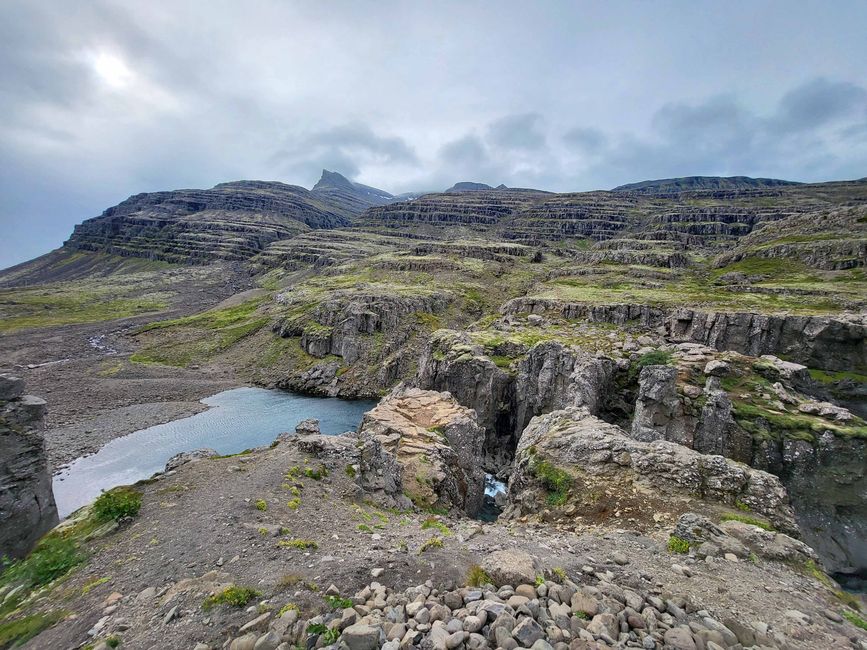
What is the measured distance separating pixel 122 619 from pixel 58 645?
1.30 m

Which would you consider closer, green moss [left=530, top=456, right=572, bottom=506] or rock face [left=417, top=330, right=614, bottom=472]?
green moss [left=530, top=456, right=572, bottom=506]

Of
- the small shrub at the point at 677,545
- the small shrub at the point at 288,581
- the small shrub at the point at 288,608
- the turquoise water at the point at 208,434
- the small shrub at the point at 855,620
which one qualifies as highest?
the small shrub at the point at 288,608

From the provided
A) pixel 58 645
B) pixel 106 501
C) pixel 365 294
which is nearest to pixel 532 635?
pixel 58 645

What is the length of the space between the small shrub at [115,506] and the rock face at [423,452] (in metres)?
10.9

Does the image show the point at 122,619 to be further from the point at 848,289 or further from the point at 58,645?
the point at 848,289

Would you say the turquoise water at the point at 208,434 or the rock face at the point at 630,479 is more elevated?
the rock face at the point at 630,479

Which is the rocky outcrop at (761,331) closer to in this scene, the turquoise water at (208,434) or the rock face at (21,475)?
the turquoise water at (208,434)

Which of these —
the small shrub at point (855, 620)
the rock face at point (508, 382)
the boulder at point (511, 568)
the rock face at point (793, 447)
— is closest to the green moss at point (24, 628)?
the boulder at point (511, 568)

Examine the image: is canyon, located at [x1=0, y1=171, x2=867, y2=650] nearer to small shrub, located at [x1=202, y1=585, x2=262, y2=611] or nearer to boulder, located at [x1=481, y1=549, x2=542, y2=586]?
boulder, located at [x1=481, y1=549, x2=542, y2=586]

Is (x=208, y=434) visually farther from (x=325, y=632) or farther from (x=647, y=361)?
(x=647, y=361)

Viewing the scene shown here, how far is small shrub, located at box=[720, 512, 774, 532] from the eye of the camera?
55.1 ft

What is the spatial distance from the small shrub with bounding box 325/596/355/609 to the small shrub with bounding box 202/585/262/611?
6.66 feet

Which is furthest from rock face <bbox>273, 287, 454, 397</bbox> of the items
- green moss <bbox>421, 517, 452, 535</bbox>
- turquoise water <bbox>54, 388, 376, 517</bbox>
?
green moss <bbox>421, 517, 452, 535</bbox>

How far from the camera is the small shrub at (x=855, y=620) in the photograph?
10922 mm
